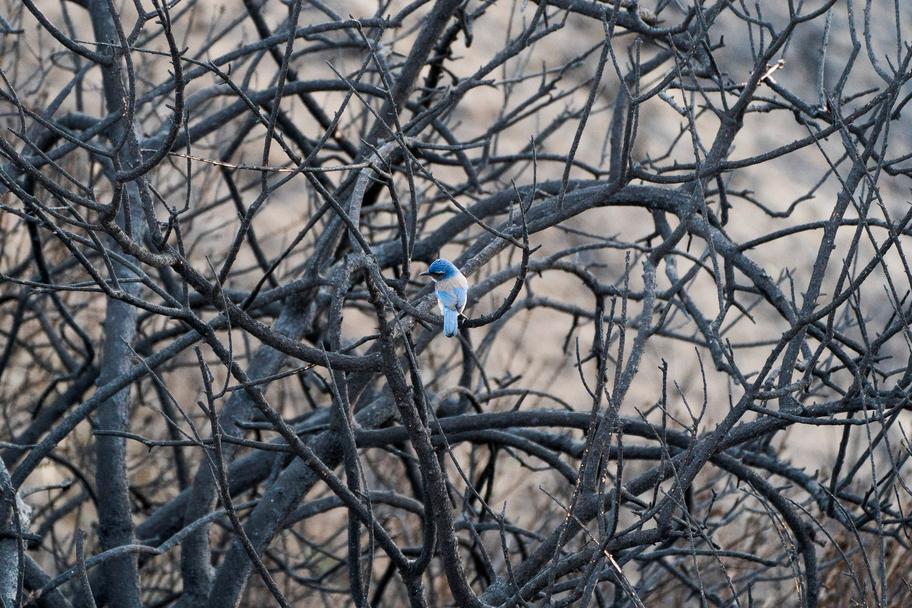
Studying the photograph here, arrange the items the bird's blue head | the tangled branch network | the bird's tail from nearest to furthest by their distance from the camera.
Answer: the tangled branch network < the bird's tail < the bird's blue head

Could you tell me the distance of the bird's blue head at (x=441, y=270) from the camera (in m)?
3.31

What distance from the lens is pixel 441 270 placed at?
3504 millimetres

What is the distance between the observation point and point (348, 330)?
35.2 feet

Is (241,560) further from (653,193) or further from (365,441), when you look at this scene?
(653,193)

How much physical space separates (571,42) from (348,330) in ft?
21.1

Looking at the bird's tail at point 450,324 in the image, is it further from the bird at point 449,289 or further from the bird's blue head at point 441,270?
the bird's blue head at point 441,270

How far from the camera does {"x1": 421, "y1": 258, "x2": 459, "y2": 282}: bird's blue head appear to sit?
10.9ft

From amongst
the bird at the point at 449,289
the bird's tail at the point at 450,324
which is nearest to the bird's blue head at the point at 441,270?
the bird at the point at 449,289

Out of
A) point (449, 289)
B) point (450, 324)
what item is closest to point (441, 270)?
point (449, 289)

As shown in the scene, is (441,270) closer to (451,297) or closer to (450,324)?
(451,297)

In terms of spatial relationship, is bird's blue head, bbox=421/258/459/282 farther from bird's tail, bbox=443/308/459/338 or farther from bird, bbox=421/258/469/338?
bird's tail, bbox=443/308/459/338

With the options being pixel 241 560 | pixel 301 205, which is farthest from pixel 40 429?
pixel 301 205

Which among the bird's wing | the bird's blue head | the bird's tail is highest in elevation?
the bird's blue head

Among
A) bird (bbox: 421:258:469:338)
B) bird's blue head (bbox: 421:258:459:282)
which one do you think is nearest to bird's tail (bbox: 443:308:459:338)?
bird (bbox: 421:258:469:338)
